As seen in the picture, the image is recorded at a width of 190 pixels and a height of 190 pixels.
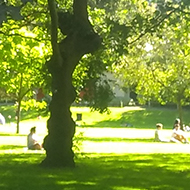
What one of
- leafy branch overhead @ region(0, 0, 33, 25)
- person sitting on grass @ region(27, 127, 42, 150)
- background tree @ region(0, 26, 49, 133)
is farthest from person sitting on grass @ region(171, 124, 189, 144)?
leafy branch overhead @ region(0, 0, 33, 25)

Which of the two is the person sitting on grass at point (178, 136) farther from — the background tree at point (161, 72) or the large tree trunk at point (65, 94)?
the large tree trunk at point (65, 94)

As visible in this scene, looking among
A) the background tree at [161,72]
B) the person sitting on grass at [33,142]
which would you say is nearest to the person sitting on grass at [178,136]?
the person sitting on grass at [33,142]

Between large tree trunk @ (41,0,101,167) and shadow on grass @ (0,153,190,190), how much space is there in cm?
51

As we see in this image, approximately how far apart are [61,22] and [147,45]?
33.7m

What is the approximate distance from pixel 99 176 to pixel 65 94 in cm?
252

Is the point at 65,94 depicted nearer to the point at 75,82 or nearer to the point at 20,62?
the point at 75,82

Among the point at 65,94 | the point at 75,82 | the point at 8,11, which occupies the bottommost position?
the point at 65,94

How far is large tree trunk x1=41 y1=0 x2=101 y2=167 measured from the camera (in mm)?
15195

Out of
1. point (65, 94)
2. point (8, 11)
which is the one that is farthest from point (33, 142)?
→ point (8, 11)

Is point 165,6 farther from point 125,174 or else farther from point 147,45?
point 147,45

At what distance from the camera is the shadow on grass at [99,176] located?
470 inches

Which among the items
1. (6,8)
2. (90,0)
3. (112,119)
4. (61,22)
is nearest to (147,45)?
(112,119)

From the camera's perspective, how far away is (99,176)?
13711mm

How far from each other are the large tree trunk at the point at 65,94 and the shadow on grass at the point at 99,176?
512 millimetres
